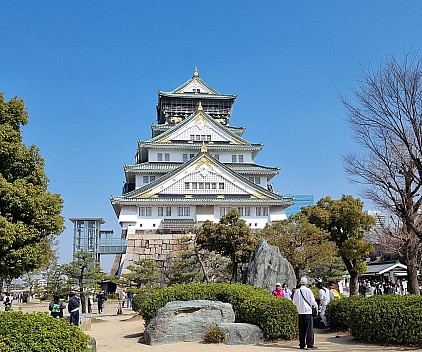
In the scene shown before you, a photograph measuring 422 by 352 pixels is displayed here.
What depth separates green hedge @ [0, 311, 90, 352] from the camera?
23.1ft

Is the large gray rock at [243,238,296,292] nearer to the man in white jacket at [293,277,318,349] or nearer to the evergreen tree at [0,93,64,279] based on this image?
the man in white jacket at [293,277,318,349]

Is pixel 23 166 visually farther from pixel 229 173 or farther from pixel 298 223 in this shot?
pixel 229 173

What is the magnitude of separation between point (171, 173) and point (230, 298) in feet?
91.4

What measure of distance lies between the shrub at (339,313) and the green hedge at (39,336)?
7.50m


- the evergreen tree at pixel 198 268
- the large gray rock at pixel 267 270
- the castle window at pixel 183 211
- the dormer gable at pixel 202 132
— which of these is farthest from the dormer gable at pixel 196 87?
the large gray rock at pixel 267 270

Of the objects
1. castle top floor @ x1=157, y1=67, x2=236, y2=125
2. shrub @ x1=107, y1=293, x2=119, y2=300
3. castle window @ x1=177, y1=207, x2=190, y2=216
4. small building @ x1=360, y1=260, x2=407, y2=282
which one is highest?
castle top floor @ x1=157, y1=67, x2=236, y2=125

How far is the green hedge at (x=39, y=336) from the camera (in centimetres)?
705

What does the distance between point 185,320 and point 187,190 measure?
29.2 m

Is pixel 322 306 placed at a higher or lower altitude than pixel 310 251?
lower

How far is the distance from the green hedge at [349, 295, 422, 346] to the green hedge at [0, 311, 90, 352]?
648cm

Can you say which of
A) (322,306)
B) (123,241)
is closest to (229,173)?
(123,241)

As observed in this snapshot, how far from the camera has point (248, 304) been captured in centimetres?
1264

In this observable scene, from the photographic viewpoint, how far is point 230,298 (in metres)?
13.5

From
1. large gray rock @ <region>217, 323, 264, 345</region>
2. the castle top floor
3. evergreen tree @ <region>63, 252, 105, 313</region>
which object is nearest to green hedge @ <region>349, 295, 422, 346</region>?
large gray rock @ <region>217, 323, 264, 345</region>
